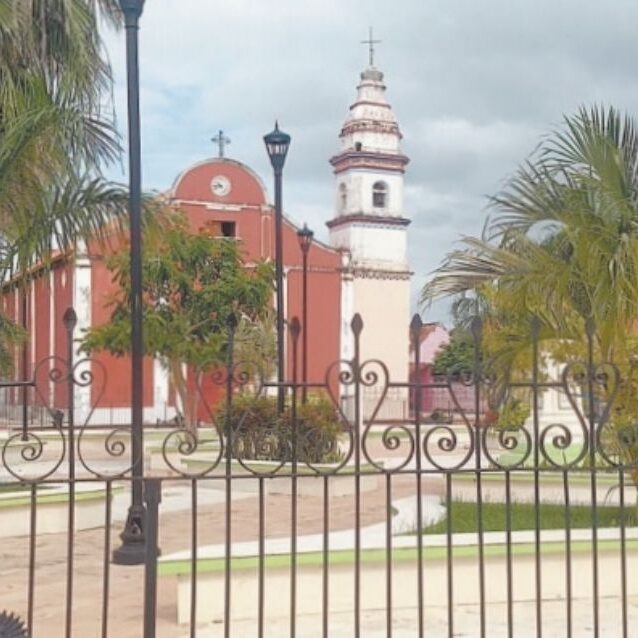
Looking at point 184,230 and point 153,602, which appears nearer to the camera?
point 153,602

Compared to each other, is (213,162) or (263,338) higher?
(213,162)

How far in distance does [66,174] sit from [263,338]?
481 inches

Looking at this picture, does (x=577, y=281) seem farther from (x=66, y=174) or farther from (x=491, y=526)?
(x=66, y=174)

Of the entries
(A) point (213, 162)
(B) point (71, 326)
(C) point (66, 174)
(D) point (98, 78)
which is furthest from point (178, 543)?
(A) point (213, 162)

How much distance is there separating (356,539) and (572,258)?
4112 millimetres

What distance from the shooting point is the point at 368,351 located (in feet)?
107

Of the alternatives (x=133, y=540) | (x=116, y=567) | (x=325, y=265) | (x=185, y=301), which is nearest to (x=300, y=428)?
(x=133, y=540)

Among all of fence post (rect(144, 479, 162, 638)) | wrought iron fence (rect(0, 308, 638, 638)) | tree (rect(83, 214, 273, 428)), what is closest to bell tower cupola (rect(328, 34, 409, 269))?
tree (rect(83, 214, 273, 428))

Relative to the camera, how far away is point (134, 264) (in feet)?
26.4

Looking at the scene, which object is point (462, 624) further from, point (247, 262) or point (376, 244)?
point (376, 244)

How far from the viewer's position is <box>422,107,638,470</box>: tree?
7.36 m

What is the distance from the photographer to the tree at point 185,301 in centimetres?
1994

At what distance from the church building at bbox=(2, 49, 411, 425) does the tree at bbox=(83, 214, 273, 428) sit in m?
3.25

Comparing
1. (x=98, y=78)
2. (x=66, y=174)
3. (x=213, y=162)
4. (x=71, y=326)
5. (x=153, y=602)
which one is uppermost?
(x=213, y=162)
